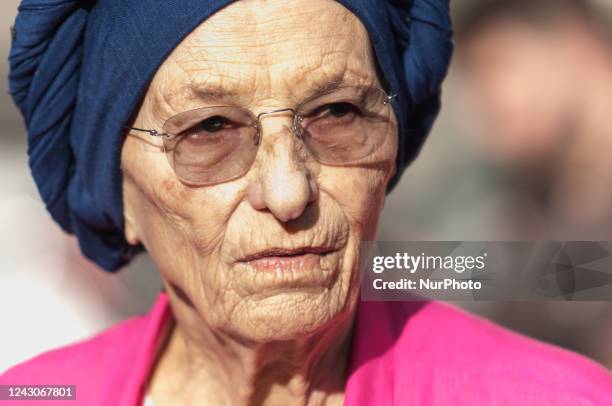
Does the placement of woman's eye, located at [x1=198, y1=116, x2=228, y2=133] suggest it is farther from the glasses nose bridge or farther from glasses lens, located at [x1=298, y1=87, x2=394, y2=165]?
glasses lens, located at [x1=298, y1=87, x2=394, y2=165]

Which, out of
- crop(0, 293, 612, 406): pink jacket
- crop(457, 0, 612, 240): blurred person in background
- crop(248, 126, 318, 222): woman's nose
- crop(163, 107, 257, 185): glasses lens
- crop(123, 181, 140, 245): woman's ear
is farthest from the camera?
crop(457, 0, 612, 240): blurred person in background

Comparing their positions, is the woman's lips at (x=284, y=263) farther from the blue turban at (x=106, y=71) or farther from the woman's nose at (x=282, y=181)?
the blue turban at (x=106, y=71)

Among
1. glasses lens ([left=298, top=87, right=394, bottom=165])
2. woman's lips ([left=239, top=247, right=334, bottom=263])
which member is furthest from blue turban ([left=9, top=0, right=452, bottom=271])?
woman's lips ([left=239, top=247, right=334, bottom=263])

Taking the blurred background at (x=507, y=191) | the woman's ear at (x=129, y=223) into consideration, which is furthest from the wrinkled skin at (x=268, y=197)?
the blurred background at (x=507, y=191)

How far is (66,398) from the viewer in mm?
3250

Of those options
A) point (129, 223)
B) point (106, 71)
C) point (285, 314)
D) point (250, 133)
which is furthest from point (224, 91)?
point (129, 223)

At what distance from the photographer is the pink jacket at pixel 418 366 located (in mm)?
2867

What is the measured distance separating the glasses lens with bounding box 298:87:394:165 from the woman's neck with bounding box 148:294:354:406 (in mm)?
534

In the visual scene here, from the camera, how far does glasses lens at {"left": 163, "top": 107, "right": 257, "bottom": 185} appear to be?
265 cm

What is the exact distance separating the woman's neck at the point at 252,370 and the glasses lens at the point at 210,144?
1.73 ft

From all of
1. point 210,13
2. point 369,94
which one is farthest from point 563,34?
point 210,13

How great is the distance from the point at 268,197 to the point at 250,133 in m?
0.21

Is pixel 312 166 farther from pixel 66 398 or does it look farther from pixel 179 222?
pixel 66 398

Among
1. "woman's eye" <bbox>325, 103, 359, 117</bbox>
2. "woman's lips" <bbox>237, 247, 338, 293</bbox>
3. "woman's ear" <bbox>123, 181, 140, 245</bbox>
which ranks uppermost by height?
"woman's eye" <bbox>325, 103, 359, 117</bbox>
